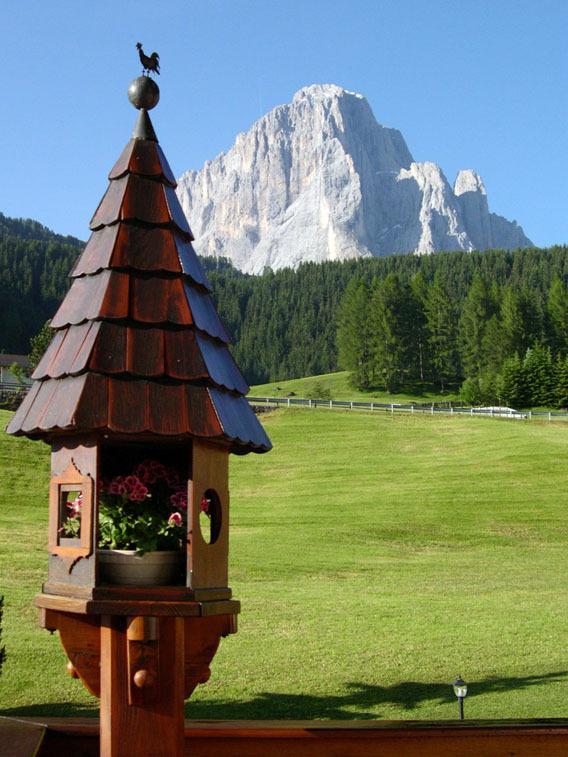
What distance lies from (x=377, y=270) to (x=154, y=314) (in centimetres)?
14586

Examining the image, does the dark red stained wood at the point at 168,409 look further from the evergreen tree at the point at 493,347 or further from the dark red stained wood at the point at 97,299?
the evergreen tree at the point at 493,347

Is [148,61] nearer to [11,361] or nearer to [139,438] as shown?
[139,438]

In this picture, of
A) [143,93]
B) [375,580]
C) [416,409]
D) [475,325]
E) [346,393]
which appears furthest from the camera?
[475,325]

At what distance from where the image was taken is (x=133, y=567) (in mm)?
3205

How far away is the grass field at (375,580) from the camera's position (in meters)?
12.6

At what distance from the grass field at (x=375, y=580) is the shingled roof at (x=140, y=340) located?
895 centimetres

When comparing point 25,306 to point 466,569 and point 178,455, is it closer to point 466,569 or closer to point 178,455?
point 466,569

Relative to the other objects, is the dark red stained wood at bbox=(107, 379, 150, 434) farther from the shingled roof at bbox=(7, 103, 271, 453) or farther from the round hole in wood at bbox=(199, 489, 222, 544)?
the round hole in wood at bbox=(199, 489, 222, 544)

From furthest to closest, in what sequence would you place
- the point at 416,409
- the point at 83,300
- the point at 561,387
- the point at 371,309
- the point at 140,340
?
the point at 371,309 < the point at 561,387 < the point at 416,409 < the point at 83,300 < the point at 140,340

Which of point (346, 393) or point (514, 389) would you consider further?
point (346, 393)

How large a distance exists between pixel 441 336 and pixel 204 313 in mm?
92223

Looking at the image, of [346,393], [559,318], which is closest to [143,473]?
[346,393]

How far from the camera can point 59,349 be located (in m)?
3.31

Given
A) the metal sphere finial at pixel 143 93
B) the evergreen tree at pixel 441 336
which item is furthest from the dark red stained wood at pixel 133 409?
the evergreen tree at pixel 441 336
